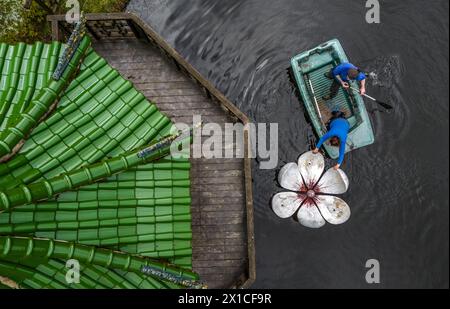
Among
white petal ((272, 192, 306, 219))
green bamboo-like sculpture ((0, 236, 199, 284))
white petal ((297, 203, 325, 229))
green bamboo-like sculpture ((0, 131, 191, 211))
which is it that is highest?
white petal ((272, 192, 306, 219))

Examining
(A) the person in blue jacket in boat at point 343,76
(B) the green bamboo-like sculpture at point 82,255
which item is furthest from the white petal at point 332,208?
(B) the green bamboo-like sculpture at point 82,255

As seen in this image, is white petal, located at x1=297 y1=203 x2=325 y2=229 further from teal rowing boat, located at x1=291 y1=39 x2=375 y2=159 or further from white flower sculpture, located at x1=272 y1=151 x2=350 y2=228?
teal rowing boat, located at x1=291 y1=39 x2=375 y2=159

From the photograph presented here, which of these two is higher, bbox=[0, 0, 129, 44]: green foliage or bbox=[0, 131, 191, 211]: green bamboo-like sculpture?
bbox=[0, 0, 129, 44]: green foliage

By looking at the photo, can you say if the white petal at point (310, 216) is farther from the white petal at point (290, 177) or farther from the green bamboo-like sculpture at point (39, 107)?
the green bamboo-like sculpture at point (39, 107)

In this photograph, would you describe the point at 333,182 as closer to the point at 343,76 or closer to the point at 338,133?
the point at 338,133

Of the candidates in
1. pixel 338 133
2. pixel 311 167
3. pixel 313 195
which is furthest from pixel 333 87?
pixel 313 195

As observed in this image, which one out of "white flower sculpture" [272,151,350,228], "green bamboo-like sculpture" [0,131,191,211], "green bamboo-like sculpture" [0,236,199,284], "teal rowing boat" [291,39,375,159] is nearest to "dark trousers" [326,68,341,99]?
"teal rowing boat" [291,39,375,159]

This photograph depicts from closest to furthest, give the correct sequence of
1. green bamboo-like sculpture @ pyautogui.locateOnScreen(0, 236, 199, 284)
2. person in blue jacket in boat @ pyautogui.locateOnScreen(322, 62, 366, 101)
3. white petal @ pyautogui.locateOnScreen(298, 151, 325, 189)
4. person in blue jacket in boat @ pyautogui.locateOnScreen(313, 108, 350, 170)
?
green bamboo-like sculpture @ pyautogui.locateOnScreen(0, 236, 199, 284) → person in blue jacket in boat @ pyautogui.locateOnScreen(322, 62, 366, 101) → person in blue jacket in boat @ pyautogui.locateOnScreen(313, 108, 350, 170) → white petal @ pyautogui.locateOnScreen(298, 151, 325, 189)

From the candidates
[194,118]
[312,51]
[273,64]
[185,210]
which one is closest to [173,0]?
[273,64]
